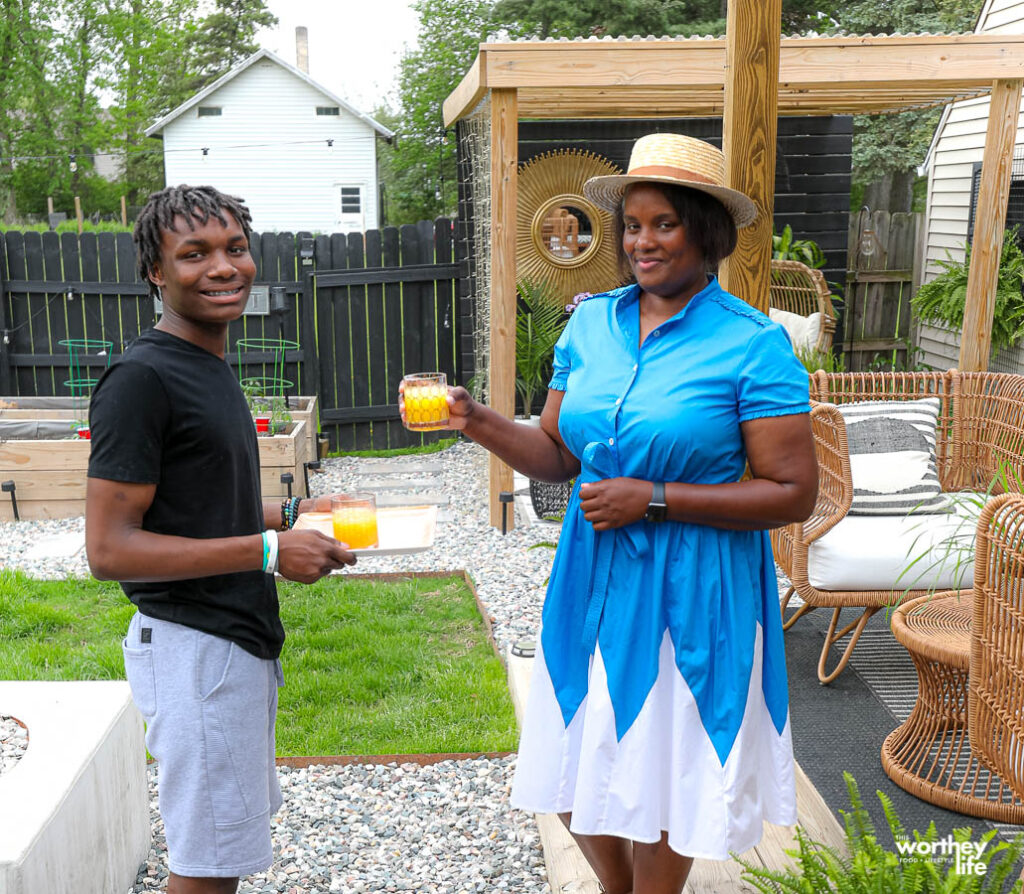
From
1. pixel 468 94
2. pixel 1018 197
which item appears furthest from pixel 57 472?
pixel 1018 197

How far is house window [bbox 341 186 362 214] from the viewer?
27.2 m

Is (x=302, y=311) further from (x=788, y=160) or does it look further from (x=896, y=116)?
(x=896, y=116)

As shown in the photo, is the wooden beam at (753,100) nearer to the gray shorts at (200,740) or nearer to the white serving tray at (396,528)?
the white serving tray at (396,528)


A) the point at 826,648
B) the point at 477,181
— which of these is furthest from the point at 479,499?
the point at 826,648

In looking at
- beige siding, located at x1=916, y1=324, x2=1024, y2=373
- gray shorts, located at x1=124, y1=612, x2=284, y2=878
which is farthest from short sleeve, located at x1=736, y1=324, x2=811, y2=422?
beige siding, located at x1=916, y1=324, x2=1024, y2=373

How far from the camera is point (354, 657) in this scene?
4.24 meters

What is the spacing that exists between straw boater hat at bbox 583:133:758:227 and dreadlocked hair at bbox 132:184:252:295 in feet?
2.44

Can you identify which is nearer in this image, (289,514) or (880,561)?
(289,514)

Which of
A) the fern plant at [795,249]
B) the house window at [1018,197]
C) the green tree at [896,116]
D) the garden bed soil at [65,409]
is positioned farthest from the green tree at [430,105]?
the garden bed soil at [65,409]

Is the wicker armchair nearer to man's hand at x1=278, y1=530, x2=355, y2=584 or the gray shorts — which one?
man's hand at x1=278, y1=530, x2=355, y2=584

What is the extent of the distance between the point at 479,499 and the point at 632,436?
16.7ft

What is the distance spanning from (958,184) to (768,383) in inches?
375

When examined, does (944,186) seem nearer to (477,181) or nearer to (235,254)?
(477,181)

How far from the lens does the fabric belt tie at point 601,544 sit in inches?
76.8
